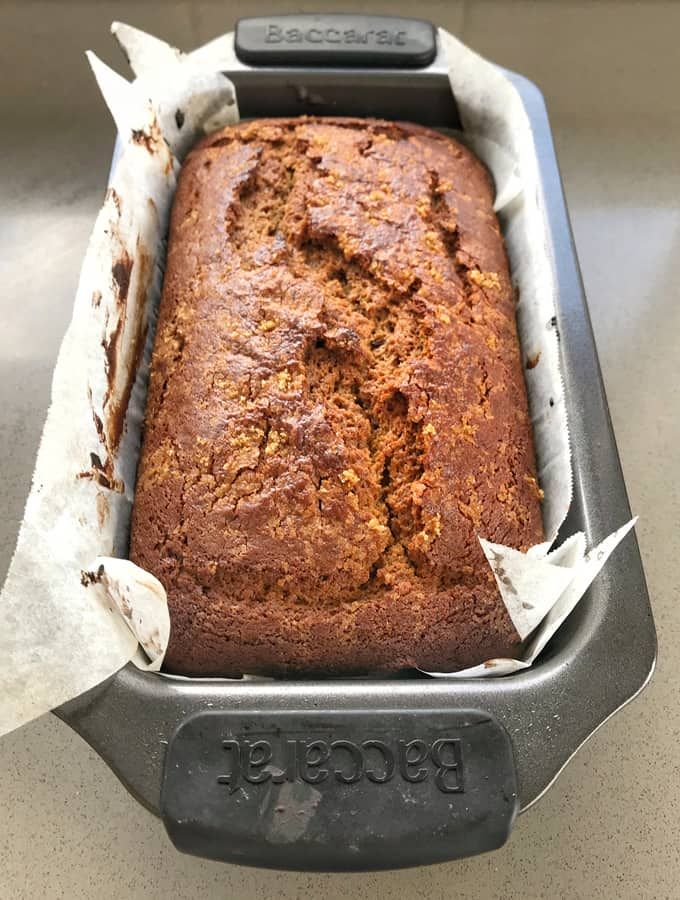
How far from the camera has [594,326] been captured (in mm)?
1455

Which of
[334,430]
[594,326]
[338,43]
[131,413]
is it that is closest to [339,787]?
[334,430]

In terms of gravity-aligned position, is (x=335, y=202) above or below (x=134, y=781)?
above

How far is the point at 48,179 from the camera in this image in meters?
1.63

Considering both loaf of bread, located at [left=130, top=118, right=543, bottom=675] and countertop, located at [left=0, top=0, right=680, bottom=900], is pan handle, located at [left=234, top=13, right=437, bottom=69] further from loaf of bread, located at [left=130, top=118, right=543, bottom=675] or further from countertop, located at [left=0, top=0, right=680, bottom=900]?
countertop, located at [left=0, top=0, right=680, bottom=900]

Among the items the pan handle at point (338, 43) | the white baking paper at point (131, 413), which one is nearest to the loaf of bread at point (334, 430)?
the white baking paper at point (131, 413)

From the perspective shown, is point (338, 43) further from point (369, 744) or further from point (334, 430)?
point (369, 744)

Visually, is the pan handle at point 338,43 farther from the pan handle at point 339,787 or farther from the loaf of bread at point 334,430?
the pan handle at point 339,787

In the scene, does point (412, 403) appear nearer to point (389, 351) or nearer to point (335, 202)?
point (389, 351)

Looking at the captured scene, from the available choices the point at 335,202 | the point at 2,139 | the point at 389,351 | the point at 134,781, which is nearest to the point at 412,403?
the point at 389,351

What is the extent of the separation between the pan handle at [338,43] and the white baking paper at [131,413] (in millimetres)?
42

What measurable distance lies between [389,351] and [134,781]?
Answer: 587 mm

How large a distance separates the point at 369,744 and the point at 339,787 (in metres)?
0.05

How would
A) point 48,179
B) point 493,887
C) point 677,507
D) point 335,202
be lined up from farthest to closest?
point 48,179
point 677,507
point 335,202
point 493,887

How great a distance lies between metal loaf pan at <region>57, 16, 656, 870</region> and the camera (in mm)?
709
